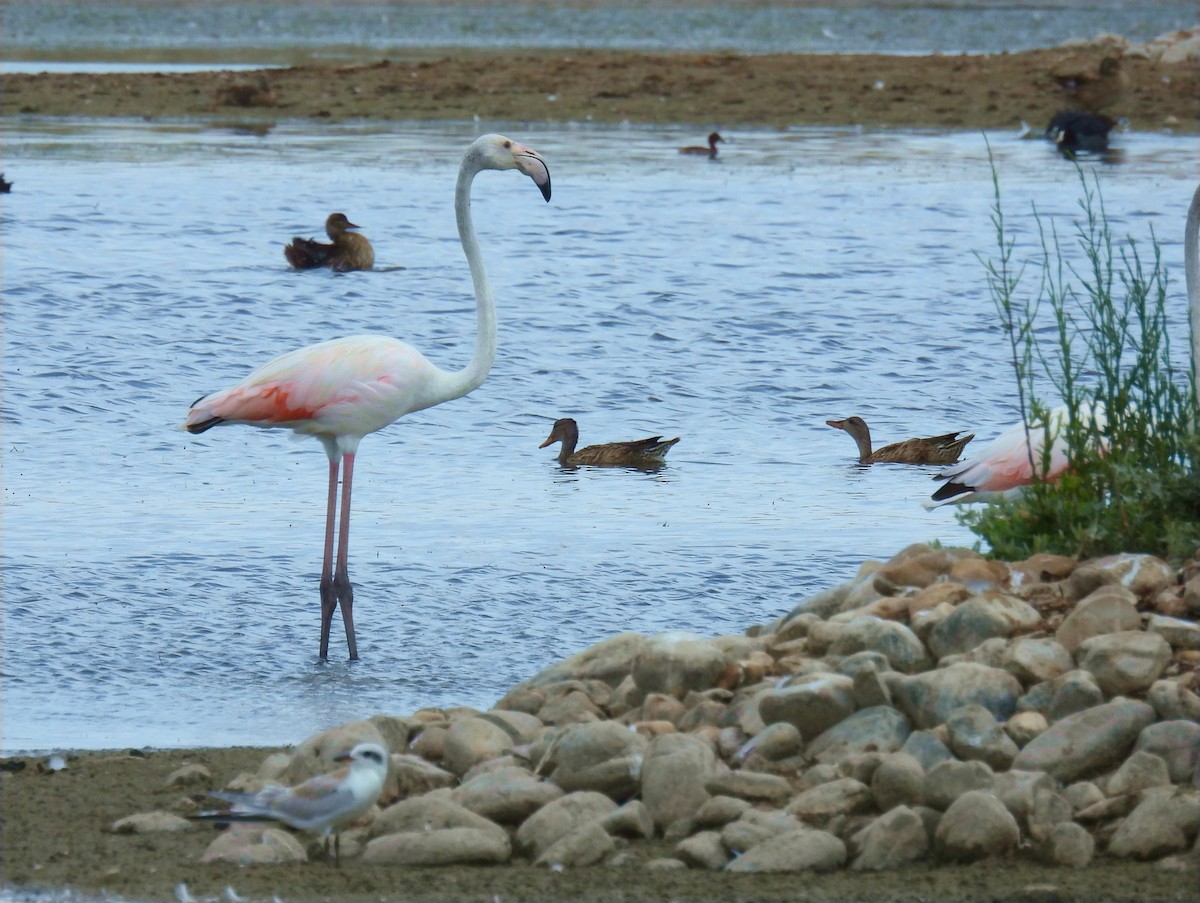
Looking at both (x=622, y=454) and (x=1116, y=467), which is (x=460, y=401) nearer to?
(x=622, y=454)

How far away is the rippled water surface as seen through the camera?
6980mm

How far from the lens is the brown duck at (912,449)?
10234mm

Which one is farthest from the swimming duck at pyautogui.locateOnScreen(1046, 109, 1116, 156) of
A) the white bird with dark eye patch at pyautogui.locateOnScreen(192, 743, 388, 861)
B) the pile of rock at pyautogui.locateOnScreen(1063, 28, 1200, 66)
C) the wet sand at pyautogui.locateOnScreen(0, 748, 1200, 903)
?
the white bird with dark eye patch at pyautogui.locateOnScreen(192, 743, 388, 861)

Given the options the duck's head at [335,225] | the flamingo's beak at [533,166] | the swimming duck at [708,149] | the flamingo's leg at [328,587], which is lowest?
the flamingo's leg at [328,587]

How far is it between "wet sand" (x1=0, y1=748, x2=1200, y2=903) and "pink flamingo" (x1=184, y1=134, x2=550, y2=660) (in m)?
2.53

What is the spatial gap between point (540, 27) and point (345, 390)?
5281cm

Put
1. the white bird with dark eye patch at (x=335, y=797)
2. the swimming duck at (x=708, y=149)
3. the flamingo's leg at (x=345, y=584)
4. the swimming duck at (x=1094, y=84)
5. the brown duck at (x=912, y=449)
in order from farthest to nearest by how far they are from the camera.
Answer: the swimming duck at (x=1094, y=84) < the swimming duck at (x=708, y=149) < the brown duck at (x=912, y=449) < the flamingo's leg at (x=345, y=584) < the white bird with dark eye patch at (x=335, y=797)

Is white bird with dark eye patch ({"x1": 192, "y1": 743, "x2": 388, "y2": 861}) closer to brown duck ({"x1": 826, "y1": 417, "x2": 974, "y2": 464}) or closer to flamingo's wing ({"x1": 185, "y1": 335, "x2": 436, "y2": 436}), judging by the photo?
flamingo's wing ({"x1": 185, "y1": 335, "x2": 436, "y2": 436})

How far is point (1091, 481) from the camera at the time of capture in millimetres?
6215

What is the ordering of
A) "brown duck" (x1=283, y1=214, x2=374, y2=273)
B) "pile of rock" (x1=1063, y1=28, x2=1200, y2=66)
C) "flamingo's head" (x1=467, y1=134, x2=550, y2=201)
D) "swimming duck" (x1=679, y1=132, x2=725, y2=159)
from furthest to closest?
1. "pile of rock" (x1=1063, y1=28, x2=1200, y2=66)
2. "swimming duck" (x1=679, y1=132, x2=725, y2=159)
3. "brown duck" (x1=283, y1=214, x2=374, y2=273)
4. "flamingo's head" (x1=467, y1=134, x2=550, y2=201)

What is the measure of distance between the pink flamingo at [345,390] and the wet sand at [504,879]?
253 centimetres

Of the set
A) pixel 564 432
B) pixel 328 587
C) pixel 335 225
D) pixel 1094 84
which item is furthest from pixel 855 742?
pixel 1094 84

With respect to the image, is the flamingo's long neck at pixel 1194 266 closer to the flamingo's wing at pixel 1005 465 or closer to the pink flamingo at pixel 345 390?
the flamingo's wing at pixel 1005 465

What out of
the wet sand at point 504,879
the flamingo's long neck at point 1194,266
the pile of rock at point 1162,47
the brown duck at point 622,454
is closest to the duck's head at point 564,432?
the brown duck at point 622,454
